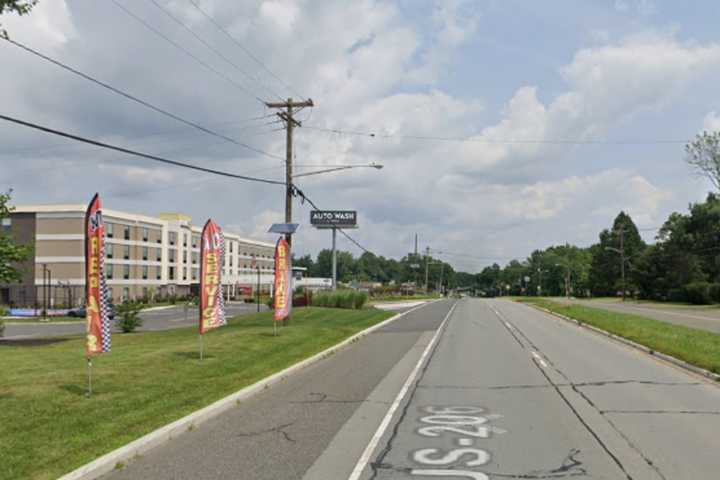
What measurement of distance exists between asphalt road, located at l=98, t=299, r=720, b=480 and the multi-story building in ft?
177

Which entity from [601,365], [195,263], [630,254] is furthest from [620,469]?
[630,254]

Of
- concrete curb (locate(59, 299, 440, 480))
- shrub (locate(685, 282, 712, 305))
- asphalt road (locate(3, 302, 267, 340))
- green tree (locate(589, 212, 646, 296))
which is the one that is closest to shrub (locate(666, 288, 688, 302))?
shrub (locate(685, 282, 712, 305))

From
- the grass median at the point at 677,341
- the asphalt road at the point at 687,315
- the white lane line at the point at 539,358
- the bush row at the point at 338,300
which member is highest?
the bush row at the point at 338,300

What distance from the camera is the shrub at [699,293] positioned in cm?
6391

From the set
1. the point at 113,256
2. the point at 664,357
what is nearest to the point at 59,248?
the point at 113,256

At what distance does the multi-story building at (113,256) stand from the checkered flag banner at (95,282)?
5233 centimetres

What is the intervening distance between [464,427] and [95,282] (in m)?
6.60

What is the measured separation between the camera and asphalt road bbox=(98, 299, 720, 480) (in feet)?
23.0

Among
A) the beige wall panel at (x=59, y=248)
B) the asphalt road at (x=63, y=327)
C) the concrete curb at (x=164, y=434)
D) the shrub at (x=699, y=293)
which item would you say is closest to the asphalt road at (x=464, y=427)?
the concrete curb at (x=164, y=434)

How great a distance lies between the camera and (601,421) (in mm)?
9336

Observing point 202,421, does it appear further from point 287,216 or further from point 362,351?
point 287,216

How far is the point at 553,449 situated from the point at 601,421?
6.49ft

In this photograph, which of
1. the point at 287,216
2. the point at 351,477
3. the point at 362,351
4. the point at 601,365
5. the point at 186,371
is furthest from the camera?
the point at 287,216

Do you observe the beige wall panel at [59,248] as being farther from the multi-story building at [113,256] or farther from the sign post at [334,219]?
the sign post at [334,219]
